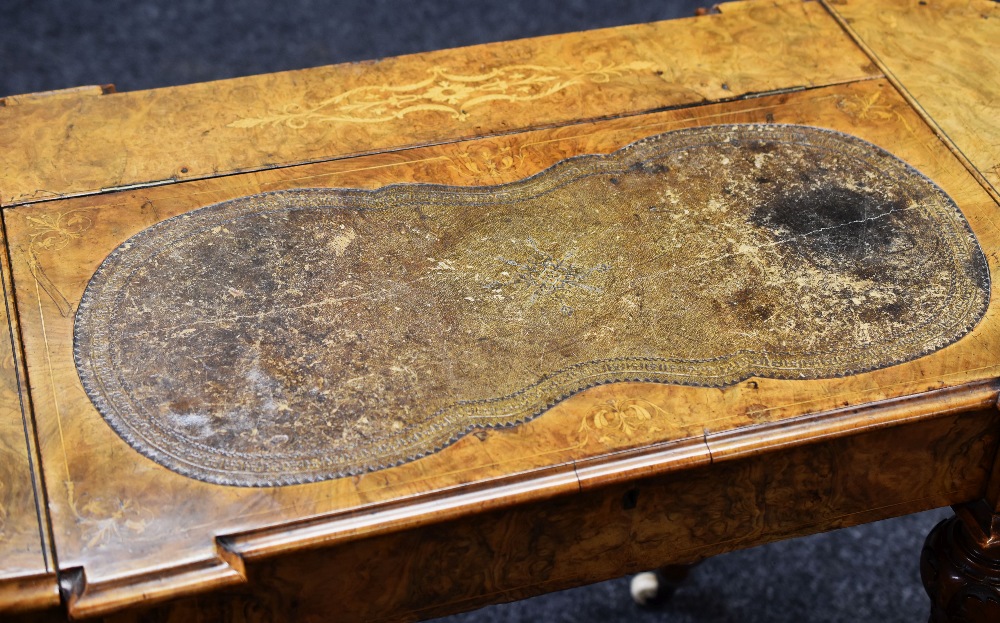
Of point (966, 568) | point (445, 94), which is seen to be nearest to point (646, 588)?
point (966, 568)

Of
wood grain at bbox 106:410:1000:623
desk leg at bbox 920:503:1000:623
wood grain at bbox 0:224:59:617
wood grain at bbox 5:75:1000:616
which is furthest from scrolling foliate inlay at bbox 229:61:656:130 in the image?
desk leg at bbox 920:503:1000:623

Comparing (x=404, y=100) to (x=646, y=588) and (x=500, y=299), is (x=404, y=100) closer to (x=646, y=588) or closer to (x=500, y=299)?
(x=500, y=299)

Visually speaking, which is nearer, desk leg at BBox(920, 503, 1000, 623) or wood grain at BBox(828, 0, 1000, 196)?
desk leg at BBox(920, 503, 1000, 623)

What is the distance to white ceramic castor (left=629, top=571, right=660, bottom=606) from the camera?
98.3 inches

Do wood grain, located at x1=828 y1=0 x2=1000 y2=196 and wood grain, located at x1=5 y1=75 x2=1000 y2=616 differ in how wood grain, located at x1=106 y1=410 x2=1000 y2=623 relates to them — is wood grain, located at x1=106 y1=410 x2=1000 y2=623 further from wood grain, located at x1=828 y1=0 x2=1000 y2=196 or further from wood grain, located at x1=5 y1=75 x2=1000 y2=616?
wood grain, located at x1=828 y1=0 x2=1000 y2=196

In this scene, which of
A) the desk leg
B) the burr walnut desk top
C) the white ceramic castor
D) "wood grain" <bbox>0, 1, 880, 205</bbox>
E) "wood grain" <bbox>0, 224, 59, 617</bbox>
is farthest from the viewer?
the white ceramic castor

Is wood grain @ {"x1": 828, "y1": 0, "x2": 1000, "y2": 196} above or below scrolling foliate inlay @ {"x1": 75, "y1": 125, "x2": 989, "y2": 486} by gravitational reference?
above

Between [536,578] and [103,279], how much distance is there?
0.76m

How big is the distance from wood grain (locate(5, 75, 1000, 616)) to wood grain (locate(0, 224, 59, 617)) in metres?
0.02

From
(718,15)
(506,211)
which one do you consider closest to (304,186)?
(506,211)

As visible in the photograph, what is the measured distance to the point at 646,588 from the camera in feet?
8.21

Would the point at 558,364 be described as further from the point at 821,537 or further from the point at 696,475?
the point at 821,537

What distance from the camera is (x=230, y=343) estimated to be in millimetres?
1728

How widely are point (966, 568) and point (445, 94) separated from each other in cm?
114
